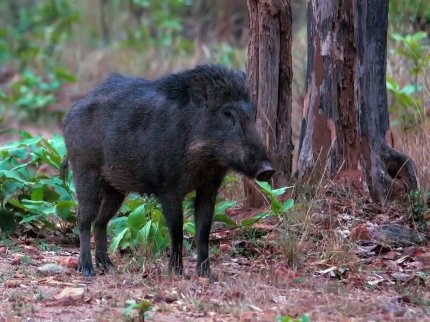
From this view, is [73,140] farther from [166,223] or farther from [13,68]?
[13,68]

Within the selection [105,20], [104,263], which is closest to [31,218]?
[104,263]

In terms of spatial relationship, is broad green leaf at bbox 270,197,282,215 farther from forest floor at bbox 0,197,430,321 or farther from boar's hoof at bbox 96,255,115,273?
boar's hoof at bbox 96,255,115,273

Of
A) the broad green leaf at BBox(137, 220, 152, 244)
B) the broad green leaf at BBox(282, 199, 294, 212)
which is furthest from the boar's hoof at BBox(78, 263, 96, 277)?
the broad green leaf at BBox(282, 199, 294, 212)

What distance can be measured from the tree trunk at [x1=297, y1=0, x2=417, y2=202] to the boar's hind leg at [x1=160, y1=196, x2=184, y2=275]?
1686 mm

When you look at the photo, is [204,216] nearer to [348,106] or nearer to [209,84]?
[209,84]

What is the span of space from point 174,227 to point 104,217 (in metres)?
0.83

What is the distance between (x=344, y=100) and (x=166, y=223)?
1998 mm

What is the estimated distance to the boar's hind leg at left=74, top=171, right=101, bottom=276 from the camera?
21.1 ft

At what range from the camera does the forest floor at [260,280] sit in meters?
5.05

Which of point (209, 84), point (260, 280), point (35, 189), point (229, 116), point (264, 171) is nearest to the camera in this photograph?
point (264, 171)

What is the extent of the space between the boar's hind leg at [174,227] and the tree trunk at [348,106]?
1686mm

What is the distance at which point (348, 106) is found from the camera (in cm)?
733

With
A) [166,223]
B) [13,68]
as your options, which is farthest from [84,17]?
[166,223]

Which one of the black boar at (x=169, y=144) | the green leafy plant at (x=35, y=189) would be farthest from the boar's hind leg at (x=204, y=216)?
the green leafy plant at (x=35, y=189)
